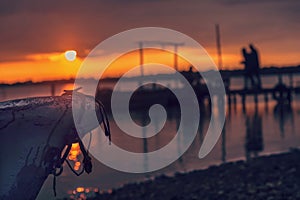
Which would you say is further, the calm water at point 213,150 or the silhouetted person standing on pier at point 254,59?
the silhouetted person standing on pier at point 254,59

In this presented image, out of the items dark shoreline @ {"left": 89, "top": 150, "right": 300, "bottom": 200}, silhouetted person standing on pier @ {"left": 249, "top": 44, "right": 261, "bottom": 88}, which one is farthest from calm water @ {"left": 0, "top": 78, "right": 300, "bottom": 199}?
silhouetted person standing on pier @ {"left": 249, "top": 44, "right": 261, "bottom": 88}

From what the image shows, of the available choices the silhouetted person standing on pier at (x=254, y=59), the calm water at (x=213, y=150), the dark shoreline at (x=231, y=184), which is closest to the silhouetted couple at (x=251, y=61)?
the silhouetted person standing on pier at (x=254, y=59)

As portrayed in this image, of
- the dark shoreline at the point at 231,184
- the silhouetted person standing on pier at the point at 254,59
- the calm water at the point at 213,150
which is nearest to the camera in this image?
the dark shoreline at the point at 231,184

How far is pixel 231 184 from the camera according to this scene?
12914 millimetres

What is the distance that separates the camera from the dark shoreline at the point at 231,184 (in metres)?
11.8

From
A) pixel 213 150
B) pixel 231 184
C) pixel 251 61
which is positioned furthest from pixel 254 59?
pixel 231 184

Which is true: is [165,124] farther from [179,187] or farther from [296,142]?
[179,187]

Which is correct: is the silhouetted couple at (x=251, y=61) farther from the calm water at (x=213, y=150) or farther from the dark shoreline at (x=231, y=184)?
the dark shoreline at (x=231, y=184)

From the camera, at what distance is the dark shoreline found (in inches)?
465

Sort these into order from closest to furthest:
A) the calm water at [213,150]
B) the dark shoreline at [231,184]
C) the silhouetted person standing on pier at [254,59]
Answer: the dark shoreline at [231,184], the calm water at [213,150], the silhouetted person standing on pier at [254,59]

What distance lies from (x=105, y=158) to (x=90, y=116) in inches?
569

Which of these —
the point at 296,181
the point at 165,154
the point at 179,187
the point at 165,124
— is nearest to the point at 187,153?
the point at 165,154

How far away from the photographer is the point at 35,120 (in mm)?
4141

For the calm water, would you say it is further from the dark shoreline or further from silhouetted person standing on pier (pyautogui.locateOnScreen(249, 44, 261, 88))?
silhouetted person standing on pier (pyautogui.locateOnScreen(249, 44, 261, 88))
